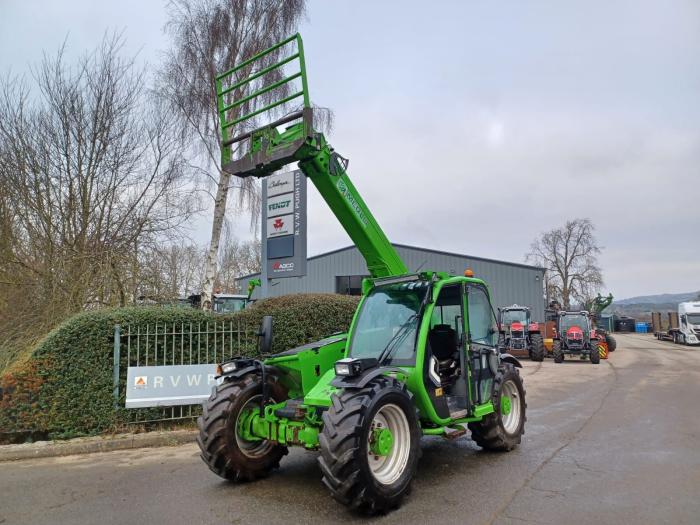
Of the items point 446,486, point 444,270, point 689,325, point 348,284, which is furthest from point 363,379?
point 689,325

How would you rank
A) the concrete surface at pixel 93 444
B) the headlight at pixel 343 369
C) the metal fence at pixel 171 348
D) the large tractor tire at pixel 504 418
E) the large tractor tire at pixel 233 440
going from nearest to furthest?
1. the headlight at pixel 343 369
2. the large tractor tire at pixel 233 440
3. the large tractor tire at pixel 504 418
4. the concrete surface at pixel 93 444
5. the metal fence at pixel 171 348

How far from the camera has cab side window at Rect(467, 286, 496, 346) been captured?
609cm

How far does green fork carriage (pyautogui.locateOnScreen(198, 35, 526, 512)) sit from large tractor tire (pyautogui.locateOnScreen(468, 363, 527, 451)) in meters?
0.02

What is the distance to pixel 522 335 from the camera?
22609mm

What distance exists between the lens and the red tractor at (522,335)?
71.1ft

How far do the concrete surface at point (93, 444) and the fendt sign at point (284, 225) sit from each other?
435 cm

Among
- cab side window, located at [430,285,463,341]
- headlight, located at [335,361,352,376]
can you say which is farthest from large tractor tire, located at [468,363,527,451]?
headlight, located at [335,361,352,376]

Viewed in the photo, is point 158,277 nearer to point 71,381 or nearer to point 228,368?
point 71,381

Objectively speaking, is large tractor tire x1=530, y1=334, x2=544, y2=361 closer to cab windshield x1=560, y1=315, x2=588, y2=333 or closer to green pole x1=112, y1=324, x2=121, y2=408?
cab windshield x1=560, y1=315, x2=588, y2=333

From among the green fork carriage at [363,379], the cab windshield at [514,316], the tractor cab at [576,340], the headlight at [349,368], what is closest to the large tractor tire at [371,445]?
the green fork carriage at [363,379]

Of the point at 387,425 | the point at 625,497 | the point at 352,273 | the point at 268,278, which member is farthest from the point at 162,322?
the point at 352,273

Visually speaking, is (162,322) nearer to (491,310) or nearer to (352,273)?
(491,310)

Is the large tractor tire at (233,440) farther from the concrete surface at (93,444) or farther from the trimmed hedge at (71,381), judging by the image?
the trimmed hedge at (71,381)

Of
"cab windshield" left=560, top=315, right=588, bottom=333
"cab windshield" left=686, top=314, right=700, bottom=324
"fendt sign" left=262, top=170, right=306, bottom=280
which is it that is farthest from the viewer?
"cab windshield" left=686, top=314, right=700, bottom=324
